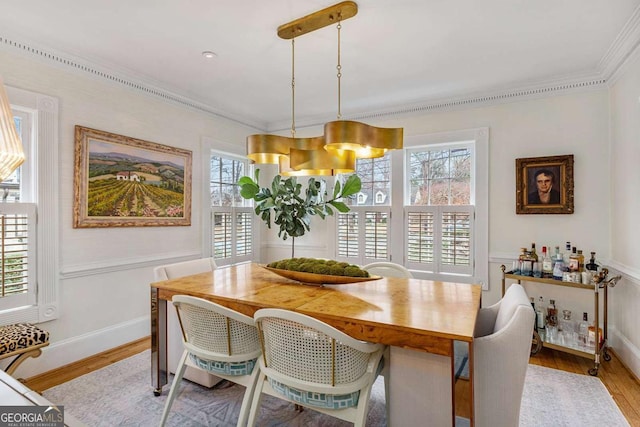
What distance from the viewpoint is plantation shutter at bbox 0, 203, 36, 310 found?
2.42m

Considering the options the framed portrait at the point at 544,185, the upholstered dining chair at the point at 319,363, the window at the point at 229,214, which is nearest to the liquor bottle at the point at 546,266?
the framed portrait at the point at 544,185

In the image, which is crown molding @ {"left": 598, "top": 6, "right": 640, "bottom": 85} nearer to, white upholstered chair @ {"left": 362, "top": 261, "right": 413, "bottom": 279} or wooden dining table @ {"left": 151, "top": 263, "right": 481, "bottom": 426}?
wooden dining table @ {"left": 151, "top": 263, "right": 481, "bottom": 426}

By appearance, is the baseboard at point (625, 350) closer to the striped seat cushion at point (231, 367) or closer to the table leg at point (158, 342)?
the striped seat cushion at point (231, 367)

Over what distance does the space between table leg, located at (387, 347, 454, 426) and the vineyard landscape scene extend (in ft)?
9.26

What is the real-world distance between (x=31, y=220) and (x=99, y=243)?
0.54 metres

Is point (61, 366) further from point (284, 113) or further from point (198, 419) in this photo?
point (284, 113)

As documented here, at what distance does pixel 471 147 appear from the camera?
3.68 m

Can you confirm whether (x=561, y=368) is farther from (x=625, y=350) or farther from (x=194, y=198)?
(x=194, y=198)

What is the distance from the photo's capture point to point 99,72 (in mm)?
2895

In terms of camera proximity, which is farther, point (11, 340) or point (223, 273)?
point (223, 273)

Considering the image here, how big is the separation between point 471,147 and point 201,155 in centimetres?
314

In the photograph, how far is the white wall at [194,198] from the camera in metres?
2.73

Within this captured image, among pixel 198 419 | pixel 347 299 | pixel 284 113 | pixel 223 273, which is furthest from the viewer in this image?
pixel 284 113

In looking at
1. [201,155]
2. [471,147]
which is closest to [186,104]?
[201,155]
